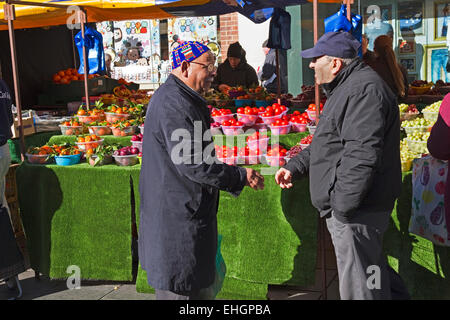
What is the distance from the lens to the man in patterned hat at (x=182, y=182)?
2850 millimetres

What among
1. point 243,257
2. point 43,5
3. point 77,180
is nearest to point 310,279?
point 243,257

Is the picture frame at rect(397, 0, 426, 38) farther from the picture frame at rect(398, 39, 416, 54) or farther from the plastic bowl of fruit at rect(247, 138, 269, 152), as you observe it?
the plastic bowl of fruit at rect(247, 138, 269, 152)

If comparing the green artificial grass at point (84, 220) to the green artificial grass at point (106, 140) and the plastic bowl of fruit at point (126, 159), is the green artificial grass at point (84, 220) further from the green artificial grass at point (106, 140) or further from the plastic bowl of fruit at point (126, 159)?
the green artificial grass at point (106, 140)

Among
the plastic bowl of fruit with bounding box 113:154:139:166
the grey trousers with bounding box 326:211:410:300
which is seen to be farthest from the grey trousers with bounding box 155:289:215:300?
the plastic bowl of fruit with bounding box 113:154:139:166

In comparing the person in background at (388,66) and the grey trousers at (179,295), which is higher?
the person in background at (388,66)

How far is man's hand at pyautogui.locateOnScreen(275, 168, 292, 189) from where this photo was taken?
3695mm

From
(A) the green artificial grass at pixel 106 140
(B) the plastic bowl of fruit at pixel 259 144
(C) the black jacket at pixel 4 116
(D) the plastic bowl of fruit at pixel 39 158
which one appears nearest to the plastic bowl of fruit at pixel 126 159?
(D) the plastic bowl of fruit at pixel 39 158

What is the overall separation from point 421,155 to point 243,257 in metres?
1.70

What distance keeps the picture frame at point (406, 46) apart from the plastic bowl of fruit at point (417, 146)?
6787 mm

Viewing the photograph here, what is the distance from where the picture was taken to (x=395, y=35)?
10.8 m

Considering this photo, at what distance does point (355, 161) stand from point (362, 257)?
1.97 feet

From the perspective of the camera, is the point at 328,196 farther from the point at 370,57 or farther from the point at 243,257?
the point at 370,57
